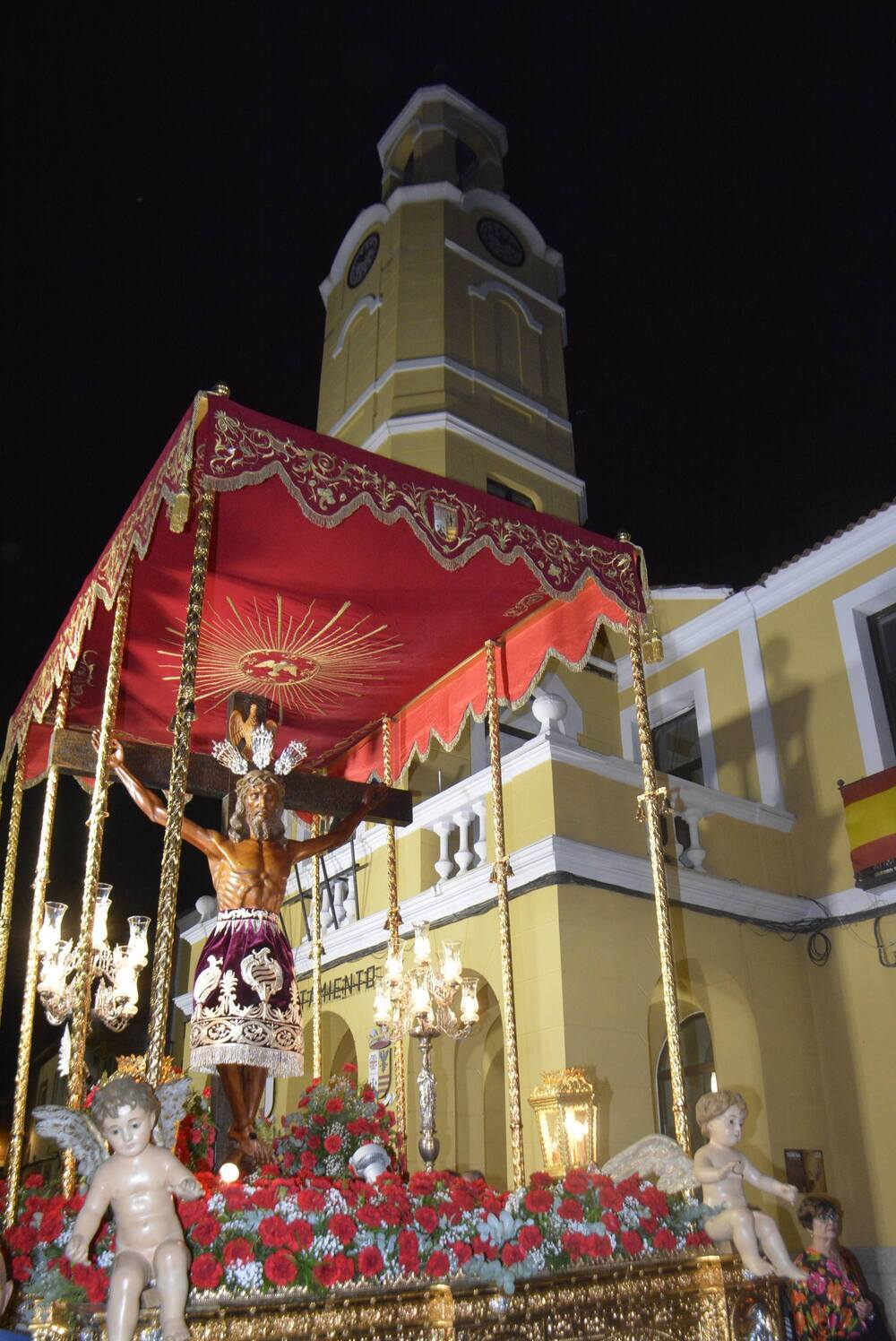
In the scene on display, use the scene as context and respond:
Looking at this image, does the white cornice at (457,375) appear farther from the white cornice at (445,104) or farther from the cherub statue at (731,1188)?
the cherub statue at (731,1188)

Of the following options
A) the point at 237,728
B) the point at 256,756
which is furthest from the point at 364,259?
the point at 256,756

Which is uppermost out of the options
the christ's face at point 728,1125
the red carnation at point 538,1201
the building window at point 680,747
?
the building window at point 680,747

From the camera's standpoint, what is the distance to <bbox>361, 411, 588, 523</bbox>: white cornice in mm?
14445

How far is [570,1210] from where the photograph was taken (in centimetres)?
435

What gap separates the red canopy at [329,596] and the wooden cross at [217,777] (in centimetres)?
34

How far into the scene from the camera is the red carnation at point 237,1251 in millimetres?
3465

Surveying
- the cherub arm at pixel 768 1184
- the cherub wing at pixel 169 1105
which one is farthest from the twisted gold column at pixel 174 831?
the cherub arm at pixel 768 1184

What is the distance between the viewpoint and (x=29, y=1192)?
18.0 feet

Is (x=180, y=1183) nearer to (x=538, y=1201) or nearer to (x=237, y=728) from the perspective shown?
(x=538, y=1201)

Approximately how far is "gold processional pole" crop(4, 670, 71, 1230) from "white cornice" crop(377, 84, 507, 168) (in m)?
14.8

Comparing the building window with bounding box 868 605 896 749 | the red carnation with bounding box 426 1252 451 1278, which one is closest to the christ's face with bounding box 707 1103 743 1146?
the red carnation with bounding box 426 1252 451 1278

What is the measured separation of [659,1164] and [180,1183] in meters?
2.40

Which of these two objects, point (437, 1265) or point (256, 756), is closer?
point (437, 1265)

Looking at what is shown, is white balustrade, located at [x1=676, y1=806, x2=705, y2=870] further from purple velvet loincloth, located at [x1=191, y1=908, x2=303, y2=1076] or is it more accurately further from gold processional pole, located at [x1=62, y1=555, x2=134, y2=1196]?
gold processional pole, located at [x1=62, y1=555, x2=134, y2=1196]
